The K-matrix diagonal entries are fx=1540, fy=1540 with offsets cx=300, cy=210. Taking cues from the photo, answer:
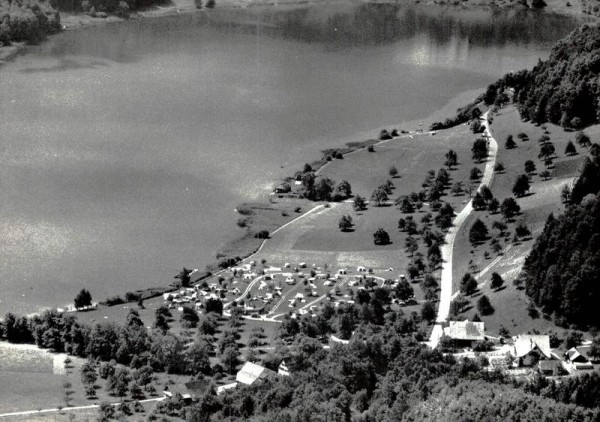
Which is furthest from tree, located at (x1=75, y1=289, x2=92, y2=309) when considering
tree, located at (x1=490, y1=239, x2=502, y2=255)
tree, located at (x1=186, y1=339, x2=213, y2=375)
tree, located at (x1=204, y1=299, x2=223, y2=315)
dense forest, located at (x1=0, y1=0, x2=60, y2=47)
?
dense forest, located at (x1=0, y1=0, x2=60, y2=47)

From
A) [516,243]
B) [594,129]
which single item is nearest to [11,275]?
[516,243]

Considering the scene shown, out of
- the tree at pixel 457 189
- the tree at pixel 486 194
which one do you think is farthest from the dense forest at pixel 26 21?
the tree at pixel 486 194

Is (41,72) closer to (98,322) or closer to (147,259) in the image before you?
(147,259)

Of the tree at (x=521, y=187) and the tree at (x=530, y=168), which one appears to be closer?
the tree at (x=521, y=187)

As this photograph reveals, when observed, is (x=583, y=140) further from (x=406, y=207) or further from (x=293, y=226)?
(x=293, y=226)

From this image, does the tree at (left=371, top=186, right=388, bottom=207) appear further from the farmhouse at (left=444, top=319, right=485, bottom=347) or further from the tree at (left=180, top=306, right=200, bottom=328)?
the farmhouse at (left=444, top=319, right=485, bottom=347)

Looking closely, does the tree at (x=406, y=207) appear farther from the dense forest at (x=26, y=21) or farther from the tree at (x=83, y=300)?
the dense forest at (x=26, y=21)
